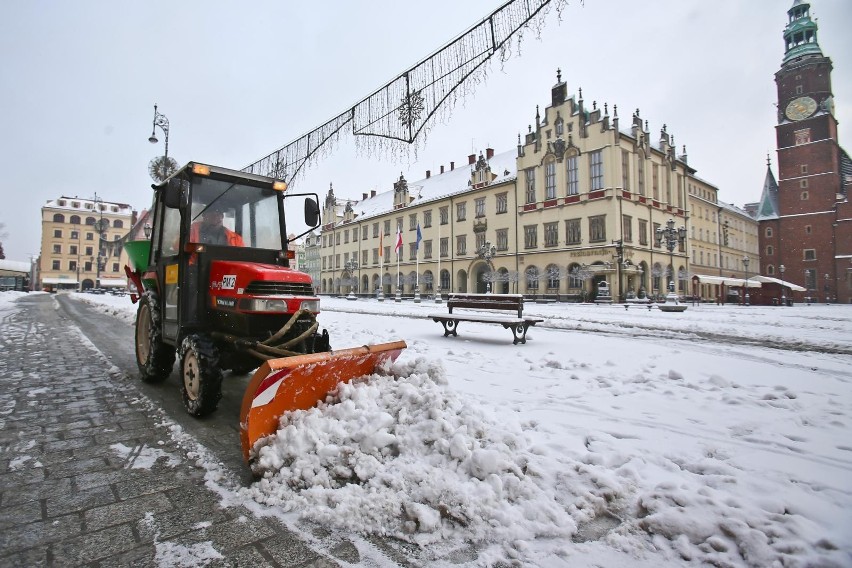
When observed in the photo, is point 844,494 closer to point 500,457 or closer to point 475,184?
point 500,457

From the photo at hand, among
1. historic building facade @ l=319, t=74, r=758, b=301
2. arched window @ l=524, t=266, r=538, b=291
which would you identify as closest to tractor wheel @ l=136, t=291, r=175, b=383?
historic building facade @ l=319, t=74, r=758, b=301

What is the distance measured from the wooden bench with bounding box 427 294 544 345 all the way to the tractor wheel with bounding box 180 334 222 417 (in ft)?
19.5

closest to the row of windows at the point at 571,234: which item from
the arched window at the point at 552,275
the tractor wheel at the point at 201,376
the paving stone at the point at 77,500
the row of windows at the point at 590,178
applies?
the arched window at the point at 552,275

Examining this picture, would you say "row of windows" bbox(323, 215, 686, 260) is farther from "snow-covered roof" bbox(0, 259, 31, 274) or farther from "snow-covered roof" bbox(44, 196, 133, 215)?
"snow-covered roof" bbox(44, 196, 133, 215)

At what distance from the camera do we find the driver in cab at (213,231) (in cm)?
482

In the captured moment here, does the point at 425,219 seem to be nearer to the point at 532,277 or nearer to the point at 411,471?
the point at 532,277

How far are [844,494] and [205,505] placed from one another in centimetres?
404

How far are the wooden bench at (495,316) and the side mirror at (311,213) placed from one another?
4898 millimetres

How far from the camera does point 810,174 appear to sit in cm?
5412

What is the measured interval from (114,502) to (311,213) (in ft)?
11.7

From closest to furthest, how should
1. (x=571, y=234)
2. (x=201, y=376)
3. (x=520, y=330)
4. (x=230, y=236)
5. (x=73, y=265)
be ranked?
(x=201, y=376) → (x=230, y=236) → (x=520, y=330) → (x=571, y=234) → (x=73, y=265)

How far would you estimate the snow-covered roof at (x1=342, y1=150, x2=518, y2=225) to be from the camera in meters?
40.9

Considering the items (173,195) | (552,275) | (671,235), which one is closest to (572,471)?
(173,195)

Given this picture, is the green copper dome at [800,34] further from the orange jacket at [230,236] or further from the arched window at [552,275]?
the orange jacket at [230,236]
